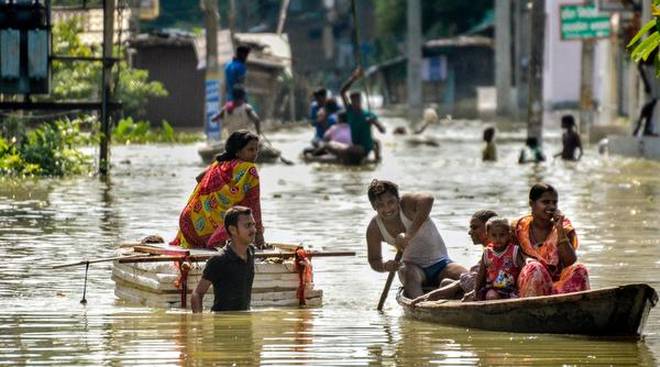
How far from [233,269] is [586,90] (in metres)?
33.1

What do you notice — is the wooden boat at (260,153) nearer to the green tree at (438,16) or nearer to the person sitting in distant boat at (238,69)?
the person sitting in distant boat at (238,69)

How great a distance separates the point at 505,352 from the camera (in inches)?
417

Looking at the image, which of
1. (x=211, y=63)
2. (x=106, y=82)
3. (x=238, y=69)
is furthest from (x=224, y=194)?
(x=211, y=63)

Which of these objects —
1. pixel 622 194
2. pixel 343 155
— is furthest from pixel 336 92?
pixel 622 194

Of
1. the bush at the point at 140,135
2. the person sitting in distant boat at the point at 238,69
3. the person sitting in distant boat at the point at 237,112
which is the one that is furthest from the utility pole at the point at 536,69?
the bush at the point at 140,135

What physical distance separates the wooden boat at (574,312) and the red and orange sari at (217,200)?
2122 mm

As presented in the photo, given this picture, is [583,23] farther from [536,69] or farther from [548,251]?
[548,251]

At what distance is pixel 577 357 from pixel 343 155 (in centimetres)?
2032

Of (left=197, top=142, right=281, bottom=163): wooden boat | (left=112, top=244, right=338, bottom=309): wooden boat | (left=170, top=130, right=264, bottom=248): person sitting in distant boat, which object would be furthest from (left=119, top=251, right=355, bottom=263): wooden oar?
(left=197, top=142, right=281, bottom=163): wooden boat

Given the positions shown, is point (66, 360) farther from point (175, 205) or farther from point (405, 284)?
point (175, 205)

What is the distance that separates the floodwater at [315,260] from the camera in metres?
10.6

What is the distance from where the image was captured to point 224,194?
512 inches

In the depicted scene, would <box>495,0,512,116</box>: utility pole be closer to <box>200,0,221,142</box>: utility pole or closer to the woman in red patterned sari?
<box>200,0,221,142</box>: utility pole

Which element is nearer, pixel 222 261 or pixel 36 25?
pixel 222 261
